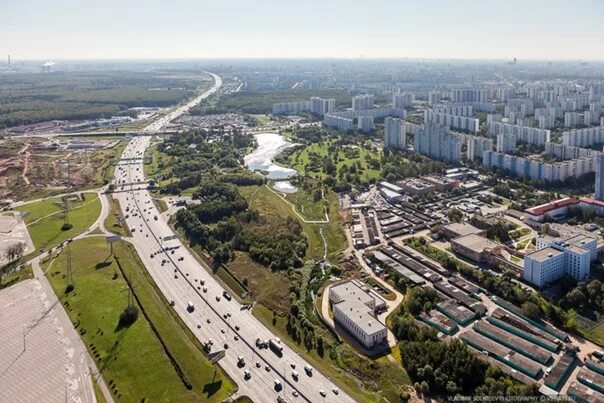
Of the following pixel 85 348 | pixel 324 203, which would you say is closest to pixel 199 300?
pixel 85 348

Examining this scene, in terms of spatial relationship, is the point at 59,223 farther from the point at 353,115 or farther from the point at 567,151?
the point at 353,115

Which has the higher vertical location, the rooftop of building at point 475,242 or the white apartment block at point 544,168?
the white apartment block at point 544,168

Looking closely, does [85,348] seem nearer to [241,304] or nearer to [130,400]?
[130,400]

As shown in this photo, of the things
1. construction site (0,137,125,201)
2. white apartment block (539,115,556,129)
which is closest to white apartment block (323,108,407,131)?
white apartment block (539,115,556,129)

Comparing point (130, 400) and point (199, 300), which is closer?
point (130, 400)

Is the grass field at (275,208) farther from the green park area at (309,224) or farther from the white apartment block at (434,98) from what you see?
the white apartment block at (434,98)

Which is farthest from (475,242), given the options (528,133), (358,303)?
(528,133)

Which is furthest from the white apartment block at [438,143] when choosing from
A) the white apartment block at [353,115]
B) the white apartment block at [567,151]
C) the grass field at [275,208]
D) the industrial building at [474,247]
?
the industrial building at [474,247]
